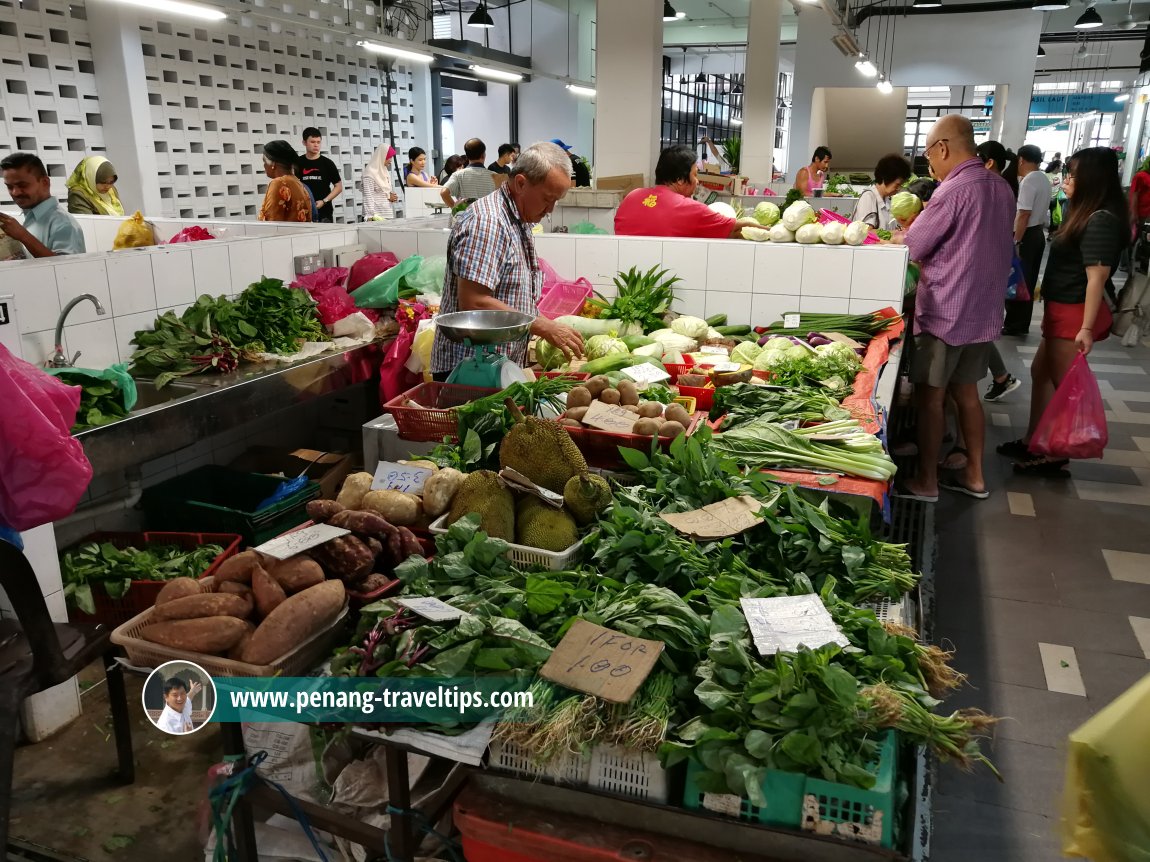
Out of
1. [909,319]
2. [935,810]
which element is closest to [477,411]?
[935,810]

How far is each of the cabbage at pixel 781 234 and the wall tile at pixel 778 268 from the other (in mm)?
70

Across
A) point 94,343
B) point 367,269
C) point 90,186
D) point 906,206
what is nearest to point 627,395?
point 94,343

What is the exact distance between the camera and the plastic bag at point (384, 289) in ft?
17.8

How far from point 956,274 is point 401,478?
348 centimetres

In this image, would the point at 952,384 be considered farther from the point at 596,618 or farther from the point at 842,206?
the point at 842,206

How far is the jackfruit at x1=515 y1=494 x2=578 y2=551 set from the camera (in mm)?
2270

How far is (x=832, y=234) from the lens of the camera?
489cm

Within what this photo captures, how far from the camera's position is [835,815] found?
5.18 ft

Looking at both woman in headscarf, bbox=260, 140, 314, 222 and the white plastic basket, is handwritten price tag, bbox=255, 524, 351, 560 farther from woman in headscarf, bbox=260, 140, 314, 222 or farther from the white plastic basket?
woman in headscarf, bbox=260, 140, 314, 222

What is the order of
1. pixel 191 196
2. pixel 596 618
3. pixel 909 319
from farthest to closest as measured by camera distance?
pixel 191 196, pixel 909 319, pixel 596 618

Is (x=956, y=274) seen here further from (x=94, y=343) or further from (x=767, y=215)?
(x=94, y=343)

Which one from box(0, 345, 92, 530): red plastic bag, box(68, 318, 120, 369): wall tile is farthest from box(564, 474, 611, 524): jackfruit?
box(68, 318, 120, 369): wall tile

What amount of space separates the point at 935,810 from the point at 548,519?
64.9 inches

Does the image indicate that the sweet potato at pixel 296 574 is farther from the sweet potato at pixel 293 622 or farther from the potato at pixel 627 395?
the potato at pixel 627 395
